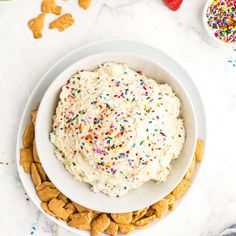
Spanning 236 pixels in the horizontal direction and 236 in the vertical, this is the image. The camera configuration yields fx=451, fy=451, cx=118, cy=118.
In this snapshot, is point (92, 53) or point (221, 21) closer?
point (92, 53)

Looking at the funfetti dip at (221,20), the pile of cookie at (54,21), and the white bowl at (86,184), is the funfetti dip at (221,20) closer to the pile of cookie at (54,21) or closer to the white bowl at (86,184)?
the white bowl at (86,184)

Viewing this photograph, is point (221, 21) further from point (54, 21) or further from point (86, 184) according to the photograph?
point (86, 184)

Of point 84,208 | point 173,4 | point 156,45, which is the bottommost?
point 84,208

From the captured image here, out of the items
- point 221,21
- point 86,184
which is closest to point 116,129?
point 86,184

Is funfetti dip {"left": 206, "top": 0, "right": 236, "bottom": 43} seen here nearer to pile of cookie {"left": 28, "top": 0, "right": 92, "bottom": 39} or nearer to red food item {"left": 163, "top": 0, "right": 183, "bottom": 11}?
red food item {"left": 163, "top": 0, "right": 183, "bottom": 11}

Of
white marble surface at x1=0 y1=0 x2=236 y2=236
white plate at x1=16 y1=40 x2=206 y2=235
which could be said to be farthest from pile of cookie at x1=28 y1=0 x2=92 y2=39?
white plate at x1=16 y1=40 x2=206 y2=235
